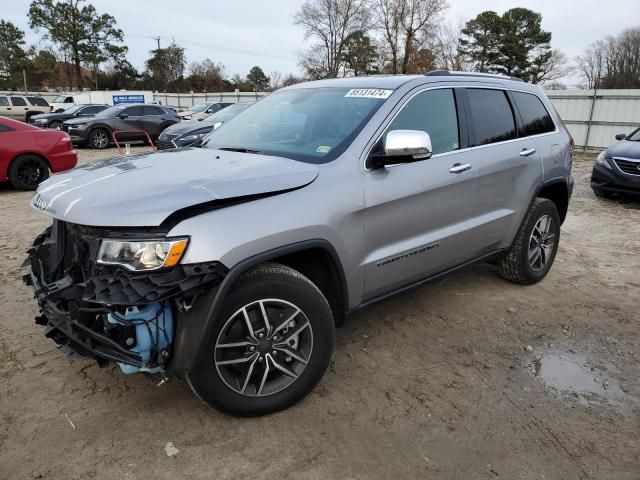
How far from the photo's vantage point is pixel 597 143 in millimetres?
17078

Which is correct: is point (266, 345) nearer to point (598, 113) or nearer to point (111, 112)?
point (111, 112)

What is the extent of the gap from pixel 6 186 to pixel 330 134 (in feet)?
29.4

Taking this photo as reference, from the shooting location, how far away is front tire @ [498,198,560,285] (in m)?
4.45

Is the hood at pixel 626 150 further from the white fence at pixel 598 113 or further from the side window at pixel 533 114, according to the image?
the white fence at pixel 598 113

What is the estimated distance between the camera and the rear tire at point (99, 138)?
16.4 metres

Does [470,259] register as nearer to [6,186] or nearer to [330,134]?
[330,134]

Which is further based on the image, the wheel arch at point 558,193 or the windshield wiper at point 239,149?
the wheel arch at point 558,193

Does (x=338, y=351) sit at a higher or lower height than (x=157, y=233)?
lower

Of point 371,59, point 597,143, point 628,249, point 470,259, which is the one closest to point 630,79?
point 371,59

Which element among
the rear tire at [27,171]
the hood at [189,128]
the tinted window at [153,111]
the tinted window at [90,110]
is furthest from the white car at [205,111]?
the rear tire at [27,171]

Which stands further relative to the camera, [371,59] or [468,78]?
[371,59]

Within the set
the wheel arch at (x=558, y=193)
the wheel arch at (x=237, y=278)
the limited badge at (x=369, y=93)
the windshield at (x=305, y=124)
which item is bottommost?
the wheel arch at (x=237, y=278)

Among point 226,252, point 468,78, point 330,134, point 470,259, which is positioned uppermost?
point 468,78

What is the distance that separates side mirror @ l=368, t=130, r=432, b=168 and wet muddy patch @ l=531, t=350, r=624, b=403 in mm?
1659
